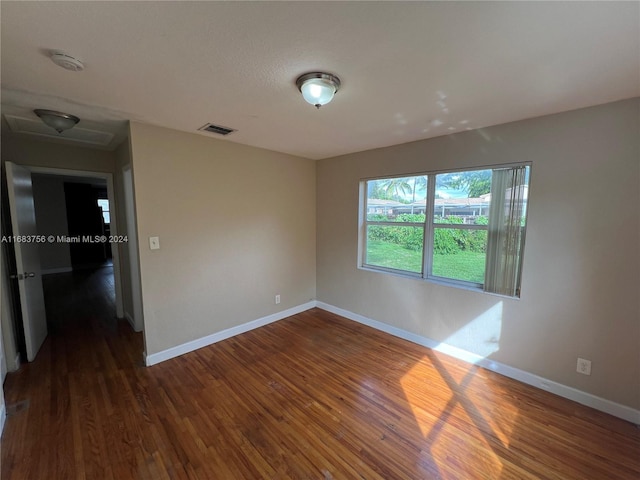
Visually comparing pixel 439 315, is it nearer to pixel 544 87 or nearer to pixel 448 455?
pixel 448 455

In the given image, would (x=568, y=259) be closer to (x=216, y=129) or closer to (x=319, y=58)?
(x=319, y=58)

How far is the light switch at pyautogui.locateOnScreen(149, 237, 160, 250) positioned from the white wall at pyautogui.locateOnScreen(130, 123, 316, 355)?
3cm

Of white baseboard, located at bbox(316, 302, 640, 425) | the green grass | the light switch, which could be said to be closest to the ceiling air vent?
the light switch

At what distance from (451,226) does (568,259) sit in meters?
0.99

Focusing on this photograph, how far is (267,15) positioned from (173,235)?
7.50 ft

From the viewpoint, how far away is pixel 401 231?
3.35m

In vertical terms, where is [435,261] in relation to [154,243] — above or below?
below

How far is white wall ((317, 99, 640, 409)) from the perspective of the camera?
194cm

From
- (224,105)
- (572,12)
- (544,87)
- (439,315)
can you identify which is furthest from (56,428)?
(544,87)

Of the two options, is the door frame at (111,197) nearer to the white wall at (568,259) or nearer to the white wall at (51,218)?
the white wall at (568,259)

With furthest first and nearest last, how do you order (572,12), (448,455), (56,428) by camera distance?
1. (56,428)
2. (448,455)
3. (572,12)

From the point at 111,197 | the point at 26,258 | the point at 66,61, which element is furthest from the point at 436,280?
the point at 26,258

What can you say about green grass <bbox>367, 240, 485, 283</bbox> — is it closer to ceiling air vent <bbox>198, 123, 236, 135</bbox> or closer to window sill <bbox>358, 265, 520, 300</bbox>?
window sill <bbox>358, 265, 520, 300</bbox>

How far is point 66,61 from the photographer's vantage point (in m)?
1.41
